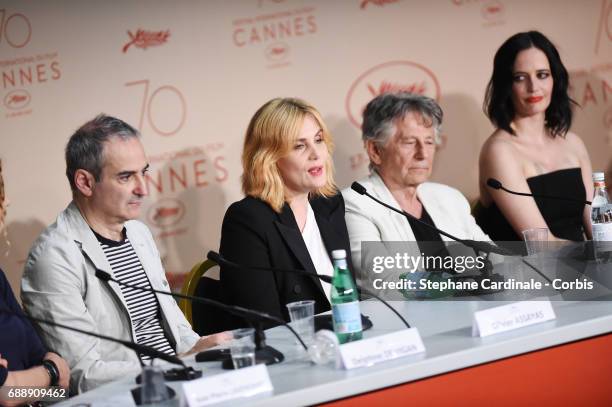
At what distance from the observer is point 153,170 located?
3811mm

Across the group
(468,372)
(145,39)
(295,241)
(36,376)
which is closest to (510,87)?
(295,241)

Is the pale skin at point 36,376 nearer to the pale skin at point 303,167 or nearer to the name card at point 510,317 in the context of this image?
the pale skin at point 303,167

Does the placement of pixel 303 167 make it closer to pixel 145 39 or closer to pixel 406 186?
pixel 406 186

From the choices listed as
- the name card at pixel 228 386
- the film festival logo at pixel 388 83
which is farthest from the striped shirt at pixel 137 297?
the film festival logo at pixel 388 83

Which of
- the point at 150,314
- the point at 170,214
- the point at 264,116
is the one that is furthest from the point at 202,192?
the point at 150,314

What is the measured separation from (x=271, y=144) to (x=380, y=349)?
1.39 meters

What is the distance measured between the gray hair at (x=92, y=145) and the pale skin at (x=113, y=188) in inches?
0.6

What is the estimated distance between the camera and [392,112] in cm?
370

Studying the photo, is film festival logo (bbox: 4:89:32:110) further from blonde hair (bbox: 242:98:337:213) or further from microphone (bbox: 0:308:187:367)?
microphone (bbox: 0:308:187:367)

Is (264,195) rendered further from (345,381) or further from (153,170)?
(345,381)

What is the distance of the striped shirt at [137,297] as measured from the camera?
9.66 ft

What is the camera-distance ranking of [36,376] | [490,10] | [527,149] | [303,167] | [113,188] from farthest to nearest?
[490,10] → [527,149] → [303,167] → [113,188] → [36,376]

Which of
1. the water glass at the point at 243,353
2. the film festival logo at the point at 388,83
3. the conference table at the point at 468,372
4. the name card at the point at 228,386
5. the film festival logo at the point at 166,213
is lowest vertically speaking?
the conference table at the point at 468,372

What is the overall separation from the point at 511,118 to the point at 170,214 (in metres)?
1.71
